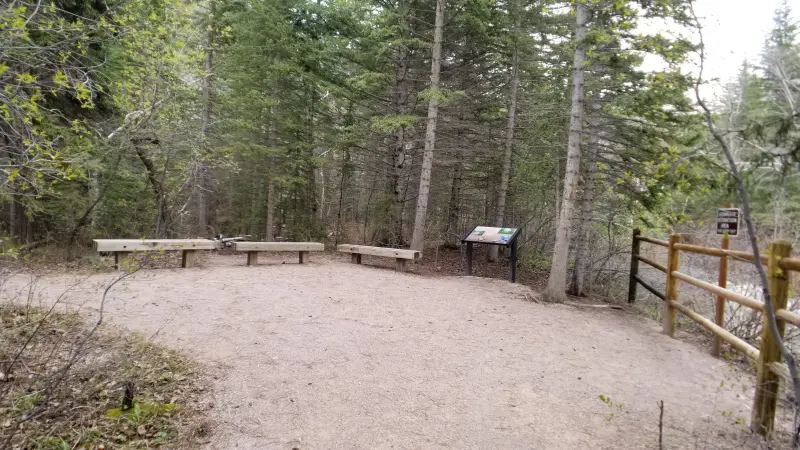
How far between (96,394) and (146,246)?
206 inches

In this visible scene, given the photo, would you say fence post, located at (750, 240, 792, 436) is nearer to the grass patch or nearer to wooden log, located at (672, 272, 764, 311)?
wooden log, located at (672, 272, 764, 311)

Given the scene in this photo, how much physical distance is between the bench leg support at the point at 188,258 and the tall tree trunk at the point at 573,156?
7588 millimetres

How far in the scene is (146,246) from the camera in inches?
305

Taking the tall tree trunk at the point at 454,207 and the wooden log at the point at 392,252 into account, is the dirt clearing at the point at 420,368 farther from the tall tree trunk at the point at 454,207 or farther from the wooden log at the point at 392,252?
the tall tree trunk at the point at 454,207

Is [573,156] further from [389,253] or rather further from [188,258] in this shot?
[188,258]

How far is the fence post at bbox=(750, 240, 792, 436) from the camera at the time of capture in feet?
10.9

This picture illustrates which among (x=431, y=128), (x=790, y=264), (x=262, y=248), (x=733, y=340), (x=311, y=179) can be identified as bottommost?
(x=733, y=340)

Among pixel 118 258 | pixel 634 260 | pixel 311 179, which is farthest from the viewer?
pixel 311 179

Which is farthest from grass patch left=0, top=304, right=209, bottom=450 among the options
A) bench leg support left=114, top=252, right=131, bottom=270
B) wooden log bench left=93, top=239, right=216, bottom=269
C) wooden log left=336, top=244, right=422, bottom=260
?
wooden log left=336, top=244, right=422, bottom=260

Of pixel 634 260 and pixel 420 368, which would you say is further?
pixel 634 260

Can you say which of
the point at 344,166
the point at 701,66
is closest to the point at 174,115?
the point at 344,166

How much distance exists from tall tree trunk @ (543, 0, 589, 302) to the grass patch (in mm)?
6635

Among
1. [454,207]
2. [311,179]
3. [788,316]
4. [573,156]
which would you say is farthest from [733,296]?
[311,179]

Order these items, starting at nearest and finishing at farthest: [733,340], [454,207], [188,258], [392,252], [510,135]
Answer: [733,340] → [188,258] → [392,252] → [510,135] → [454,207]
